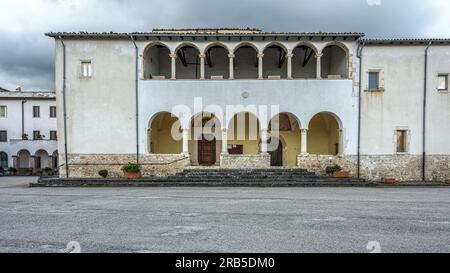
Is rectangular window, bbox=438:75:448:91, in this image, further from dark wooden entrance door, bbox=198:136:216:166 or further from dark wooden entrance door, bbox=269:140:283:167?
dark wooden entrance door, bbox=198:136:216:166

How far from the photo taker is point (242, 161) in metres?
17.9

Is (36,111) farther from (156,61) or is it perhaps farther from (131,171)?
(131,171)

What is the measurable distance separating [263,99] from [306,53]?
5850 mm

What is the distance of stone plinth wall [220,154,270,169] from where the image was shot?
17828mm

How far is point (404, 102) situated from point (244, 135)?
11.1 meters

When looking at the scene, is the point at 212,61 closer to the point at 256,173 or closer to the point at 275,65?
the point at 275,65

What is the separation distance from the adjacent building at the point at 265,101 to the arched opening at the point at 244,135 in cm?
311

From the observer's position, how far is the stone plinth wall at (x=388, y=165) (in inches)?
705

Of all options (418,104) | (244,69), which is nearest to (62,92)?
(244,69)

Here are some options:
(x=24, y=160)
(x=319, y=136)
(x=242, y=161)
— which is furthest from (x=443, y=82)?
(x=24, y=160)

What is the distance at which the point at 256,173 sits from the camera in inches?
655

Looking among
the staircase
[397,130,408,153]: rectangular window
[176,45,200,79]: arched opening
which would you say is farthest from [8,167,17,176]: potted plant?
[397,130,408,153]: rectangular window

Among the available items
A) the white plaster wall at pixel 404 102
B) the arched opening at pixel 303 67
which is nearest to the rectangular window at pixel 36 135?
the arched opening at pixel 303 67
